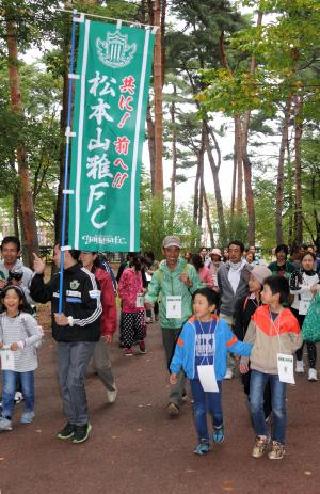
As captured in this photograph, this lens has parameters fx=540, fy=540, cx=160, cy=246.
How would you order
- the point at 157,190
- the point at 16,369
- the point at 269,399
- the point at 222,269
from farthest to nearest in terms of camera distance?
1. the point at 157,190
2. the point at 222,269
3. the point at 16,369
4. the point at 269,399

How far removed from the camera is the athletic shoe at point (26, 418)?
6008 mm

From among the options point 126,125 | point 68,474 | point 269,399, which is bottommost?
point 68,474

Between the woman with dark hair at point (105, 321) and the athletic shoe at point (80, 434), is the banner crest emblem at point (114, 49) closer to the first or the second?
the woman with dark hair at point (105, 321)

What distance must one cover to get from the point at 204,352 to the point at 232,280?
2874mm

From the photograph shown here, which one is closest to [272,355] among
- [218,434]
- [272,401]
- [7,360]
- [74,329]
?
[272,401]

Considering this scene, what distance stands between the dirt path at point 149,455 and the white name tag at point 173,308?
1.13 m

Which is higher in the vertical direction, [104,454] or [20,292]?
[20,292]

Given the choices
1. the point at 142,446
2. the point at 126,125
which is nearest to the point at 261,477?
the point at 142,446

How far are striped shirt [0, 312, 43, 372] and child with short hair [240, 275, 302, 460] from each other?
2478mm

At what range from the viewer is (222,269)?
308 inches

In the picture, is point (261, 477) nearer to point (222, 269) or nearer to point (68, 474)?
point (68, 474)

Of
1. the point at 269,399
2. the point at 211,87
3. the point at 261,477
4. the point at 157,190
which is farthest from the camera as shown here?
the point at 157,190

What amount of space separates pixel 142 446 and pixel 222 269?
320 centimetres

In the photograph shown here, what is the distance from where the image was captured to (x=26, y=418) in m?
6.03
